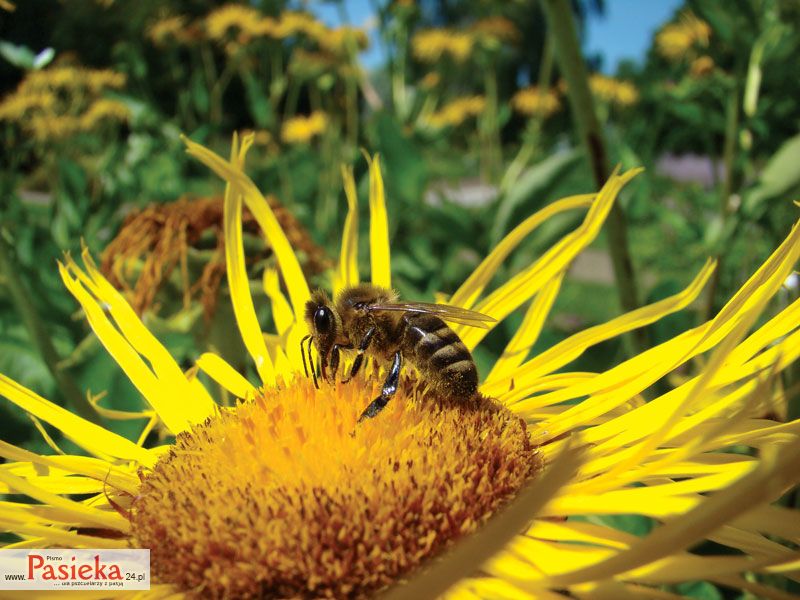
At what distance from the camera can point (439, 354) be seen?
98 centimetres

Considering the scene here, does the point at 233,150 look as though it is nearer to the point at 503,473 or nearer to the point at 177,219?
the point at 177,219

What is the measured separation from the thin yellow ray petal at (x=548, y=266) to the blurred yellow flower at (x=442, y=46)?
116 inches

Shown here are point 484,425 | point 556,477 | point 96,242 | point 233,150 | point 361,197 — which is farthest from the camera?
point 96,242

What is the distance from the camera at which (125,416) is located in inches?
42.2

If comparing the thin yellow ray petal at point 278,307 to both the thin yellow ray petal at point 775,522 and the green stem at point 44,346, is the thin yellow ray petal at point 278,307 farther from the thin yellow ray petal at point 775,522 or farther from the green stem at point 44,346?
the thin yellow ray petal at point 775,522

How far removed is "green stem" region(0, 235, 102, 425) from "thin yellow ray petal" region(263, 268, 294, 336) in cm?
28

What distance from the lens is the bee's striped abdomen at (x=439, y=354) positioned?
3.02 feet

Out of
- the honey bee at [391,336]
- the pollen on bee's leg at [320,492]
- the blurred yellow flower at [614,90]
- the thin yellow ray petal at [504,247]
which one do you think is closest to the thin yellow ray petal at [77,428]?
the pollen on bee's leg at [320,492]

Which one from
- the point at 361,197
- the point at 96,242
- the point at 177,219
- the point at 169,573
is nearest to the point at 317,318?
the point at 169,573

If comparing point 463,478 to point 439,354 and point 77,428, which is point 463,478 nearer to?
point 439,354

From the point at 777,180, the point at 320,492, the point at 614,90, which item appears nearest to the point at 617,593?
the point at 320,492

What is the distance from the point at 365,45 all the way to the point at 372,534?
3.41 meters

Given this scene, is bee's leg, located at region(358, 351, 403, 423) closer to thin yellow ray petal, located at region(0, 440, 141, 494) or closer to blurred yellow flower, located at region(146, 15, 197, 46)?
thin yellow ray petal, located at region(0, 440, 141, 494)

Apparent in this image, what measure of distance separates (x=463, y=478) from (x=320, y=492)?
14cm
